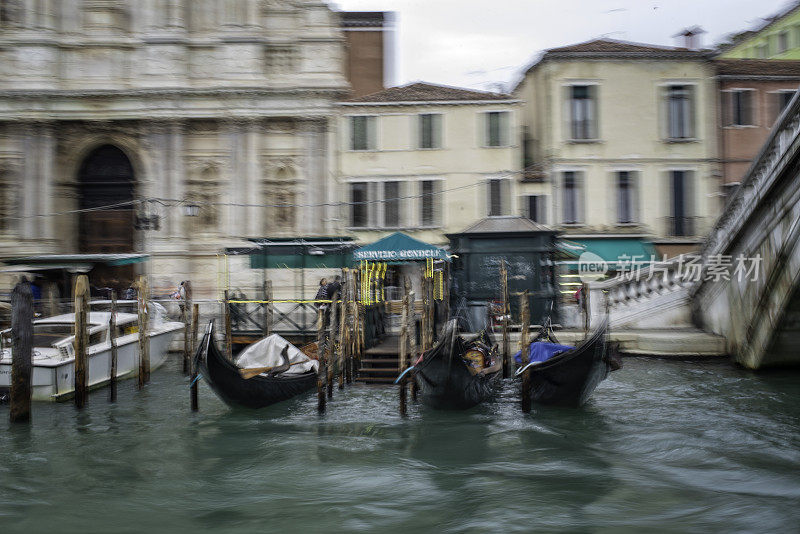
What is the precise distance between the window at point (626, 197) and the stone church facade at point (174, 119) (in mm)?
6383

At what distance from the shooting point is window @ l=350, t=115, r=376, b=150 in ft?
54.0

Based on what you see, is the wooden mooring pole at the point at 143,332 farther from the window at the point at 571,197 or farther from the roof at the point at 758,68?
the roof at the point at 758,68

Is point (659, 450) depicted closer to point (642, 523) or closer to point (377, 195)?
point (642, 523)

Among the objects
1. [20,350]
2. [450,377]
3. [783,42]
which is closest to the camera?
[20,350]

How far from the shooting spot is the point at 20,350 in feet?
25.1

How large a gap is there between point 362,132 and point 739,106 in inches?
329

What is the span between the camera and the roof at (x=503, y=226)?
12.5 metres

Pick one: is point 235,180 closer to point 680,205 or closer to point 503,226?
point 503,226

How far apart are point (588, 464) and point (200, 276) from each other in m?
11.8

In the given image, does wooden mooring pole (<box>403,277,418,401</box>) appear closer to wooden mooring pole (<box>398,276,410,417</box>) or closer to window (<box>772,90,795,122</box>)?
wooden mooring pole (<box>398,276,410,417</box>)

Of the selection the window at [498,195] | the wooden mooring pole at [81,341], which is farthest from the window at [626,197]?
the wooden mooring pole at [81,341]

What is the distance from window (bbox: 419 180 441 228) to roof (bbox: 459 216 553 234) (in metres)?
3.60

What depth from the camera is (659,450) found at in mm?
7074

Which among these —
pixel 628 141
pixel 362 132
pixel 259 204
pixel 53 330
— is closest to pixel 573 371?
pixel 53 330
